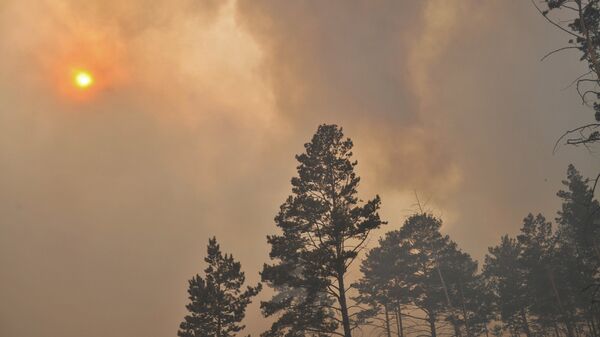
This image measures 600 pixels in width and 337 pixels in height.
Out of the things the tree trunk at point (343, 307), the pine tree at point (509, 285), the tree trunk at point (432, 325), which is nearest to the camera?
the tree trunk at point (343, 307)

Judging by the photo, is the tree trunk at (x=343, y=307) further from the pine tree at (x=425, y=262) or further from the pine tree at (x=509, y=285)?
the pine tree at (x=509, y=285)

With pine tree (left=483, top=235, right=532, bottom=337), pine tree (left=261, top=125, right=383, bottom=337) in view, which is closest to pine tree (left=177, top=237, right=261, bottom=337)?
pine tree (left=261, top=125, right=383, bottom=337)

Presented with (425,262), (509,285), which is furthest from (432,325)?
(509,285)

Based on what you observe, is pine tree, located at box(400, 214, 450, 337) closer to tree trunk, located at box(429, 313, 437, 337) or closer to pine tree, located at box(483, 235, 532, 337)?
tree trunk, located at box(429, 313, 437, 337)

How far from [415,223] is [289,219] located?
19.0 m

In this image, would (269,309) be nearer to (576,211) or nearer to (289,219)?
(289,219)

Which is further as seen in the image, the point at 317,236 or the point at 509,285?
the point at 509,285

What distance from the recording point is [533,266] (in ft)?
120

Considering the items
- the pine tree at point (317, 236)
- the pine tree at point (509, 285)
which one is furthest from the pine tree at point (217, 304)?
the pine tree at point (509, 285)

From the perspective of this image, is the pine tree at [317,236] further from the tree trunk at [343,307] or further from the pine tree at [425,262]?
the pine tree at [425,262]

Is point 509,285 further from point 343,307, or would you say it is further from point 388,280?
point 343,307

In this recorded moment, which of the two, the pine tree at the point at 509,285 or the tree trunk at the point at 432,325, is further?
the pine tree at the point at 509,285

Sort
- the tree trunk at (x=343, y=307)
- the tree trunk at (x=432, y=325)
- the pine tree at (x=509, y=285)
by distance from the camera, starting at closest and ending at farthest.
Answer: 1. the tree trunk at (x=343, y=307)
2. the tree trunk at (x=432, y=325)
3. the pine tree at (x=509, y=285)

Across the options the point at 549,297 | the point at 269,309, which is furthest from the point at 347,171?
the point at 549,297
